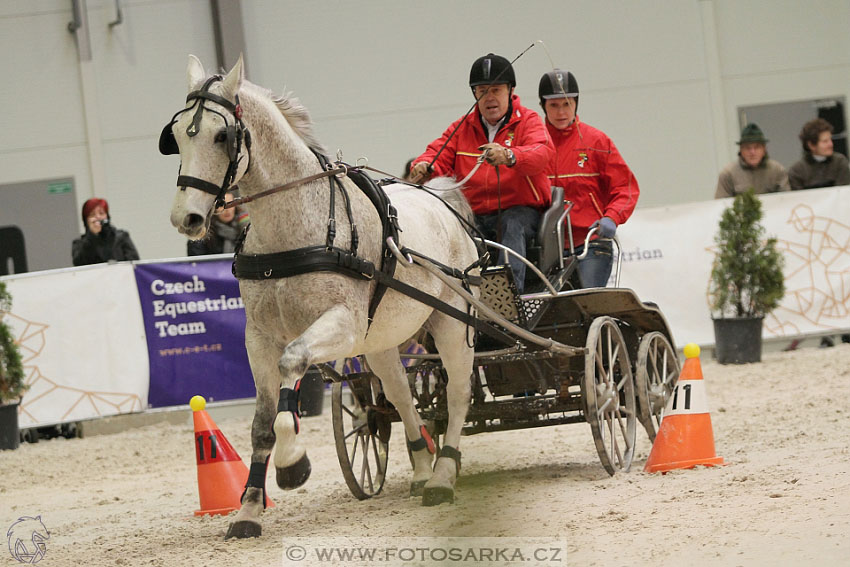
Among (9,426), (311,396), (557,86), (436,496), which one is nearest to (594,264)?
(557,86)

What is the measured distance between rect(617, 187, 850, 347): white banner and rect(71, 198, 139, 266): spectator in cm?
502

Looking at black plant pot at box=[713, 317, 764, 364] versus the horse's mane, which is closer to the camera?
the horse's mane

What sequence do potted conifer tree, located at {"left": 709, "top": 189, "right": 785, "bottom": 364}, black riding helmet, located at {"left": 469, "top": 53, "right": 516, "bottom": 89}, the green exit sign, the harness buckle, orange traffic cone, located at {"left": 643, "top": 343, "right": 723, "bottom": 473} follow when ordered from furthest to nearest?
1. the green exit sign
2. potted conifer tree, located at {"left": 709, "top": 189, "right": 785, "bottom": 364}
3. black riding helmet, located at {"left": 469, "top": 53, "right": 516, "bottom": 89}
4. orange traffic cone, located at {"left": 643, "top": 343, "right": 723, "bottom": 473}
5. the harness buckle

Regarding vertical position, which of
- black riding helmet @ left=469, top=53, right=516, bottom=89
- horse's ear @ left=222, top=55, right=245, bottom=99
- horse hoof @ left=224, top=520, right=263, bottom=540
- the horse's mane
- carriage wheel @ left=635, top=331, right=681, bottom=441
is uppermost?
black riding helmet @ left=469, top=53, right=516, bottom=89

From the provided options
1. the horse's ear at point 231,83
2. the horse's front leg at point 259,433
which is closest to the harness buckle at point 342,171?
the horse's ear at point 231,83

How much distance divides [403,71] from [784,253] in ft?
18.0

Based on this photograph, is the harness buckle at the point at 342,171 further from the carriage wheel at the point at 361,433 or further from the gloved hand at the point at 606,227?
the gloved hand at the point at 606,227

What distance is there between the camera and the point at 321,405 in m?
10.8

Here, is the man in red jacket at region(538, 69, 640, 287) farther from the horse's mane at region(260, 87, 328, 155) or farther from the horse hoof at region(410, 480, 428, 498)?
the horse's mane at region(260, 87, 328, 155)

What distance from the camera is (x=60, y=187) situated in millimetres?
14070

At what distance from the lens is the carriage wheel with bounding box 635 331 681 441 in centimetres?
666

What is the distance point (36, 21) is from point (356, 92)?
13.2 ft

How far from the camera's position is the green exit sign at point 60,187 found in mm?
14047

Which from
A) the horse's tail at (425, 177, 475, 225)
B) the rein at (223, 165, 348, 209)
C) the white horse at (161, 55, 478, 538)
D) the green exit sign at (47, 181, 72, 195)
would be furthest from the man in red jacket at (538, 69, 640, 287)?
the green exit sign at (47, 181, 72, 195)
